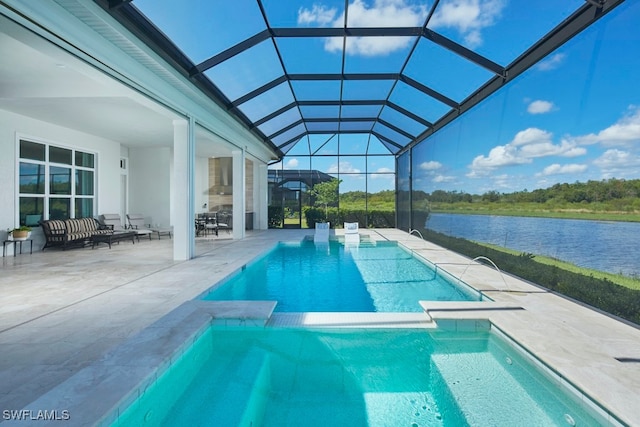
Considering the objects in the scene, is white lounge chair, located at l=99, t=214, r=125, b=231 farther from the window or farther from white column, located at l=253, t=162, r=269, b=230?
white column, located at l=253, t=162, r=269, b=230

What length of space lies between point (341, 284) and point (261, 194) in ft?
35.9

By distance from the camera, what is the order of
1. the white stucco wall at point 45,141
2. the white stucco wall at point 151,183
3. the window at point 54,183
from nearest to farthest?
the white stucco wall at point 45,141, the window at point 54,183, the white stucco wall at point 151,183

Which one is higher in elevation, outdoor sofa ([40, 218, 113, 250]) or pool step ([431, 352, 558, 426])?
outdoor sofa ([40, 218, 113, 250])

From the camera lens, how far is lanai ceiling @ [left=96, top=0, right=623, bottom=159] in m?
4.79

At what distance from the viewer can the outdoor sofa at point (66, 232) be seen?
891 cm

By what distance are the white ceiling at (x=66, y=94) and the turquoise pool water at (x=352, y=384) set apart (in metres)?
3.89

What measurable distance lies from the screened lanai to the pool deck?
3.51m

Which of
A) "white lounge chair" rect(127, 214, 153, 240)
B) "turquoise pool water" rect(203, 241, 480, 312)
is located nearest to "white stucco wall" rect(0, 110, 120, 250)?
"white lounge chair" rect(127, 214, 153, 240)

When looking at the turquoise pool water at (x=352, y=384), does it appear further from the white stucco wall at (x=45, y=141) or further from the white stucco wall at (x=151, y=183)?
the white stucco wall at (x=151, y=183)

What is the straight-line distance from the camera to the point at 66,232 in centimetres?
894

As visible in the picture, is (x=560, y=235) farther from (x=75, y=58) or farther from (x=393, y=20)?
(x=75, y=58)

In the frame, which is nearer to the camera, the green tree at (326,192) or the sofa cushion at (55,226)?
the sofa cushion at (55,226)

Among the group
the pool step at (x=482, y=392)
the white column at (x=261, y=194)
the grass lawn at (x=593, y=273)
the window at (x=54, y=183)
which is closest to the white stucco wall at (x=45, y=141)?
the window at (x=54, y=183)

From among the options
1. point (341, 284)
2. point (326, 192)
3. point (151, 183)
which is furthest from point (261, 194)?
point (341, 284)
